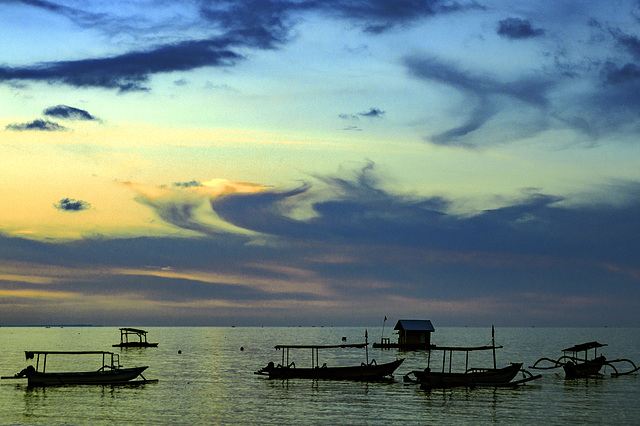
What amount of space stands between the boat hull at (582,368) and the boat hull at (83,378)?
45.1 meters

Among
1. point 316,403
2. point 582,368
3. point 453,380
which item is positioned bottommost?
point 316,403

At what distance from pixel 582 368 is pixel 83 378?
2064 inches

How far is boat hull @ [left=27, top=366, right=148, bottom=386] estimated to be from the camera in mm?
59094

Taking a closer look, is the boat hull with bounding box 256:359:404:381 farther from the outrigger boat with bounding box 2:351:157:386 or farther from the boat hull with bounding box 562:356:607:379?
the boat hull with bounding box 562:356:607:379

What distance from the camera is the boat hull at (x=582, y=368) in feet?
236

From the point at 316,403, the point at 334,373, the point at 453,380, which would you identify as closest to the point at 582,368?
Answer: the point at 453,380

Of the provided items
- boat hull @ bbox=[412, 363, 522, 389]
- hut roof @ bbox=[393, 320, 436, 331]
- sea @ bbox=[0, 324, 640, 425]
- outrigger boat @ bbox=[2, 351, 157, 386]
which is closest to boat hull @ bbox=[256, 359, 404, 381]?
sea @ bbox=[0, 324, 640, 425]

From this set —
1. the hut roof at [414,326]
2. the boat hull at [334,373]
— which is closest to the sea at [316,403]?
the boat hull at [334,373]

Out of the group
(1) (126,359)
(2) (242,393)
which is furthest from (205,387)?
(1) (126,359)

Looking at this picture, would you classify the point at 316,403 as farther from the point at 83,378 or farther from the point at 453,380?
the point at 83,378

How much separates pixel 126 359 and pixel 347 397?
69.7m

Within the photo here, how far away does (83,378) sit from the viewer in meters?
60.5

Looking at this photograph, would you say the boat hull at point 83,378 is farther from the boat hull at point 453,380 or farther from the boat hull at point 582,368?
the boat hull at point 582,368

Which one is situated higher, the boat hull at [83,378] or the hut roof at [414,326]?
the hut roof at [414,326]
